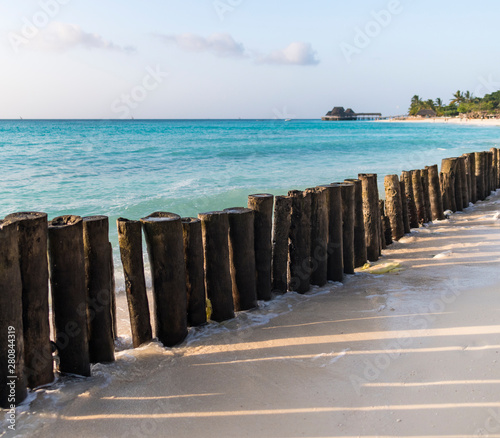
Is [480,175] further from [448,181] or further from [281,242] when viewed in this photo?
[281,242]

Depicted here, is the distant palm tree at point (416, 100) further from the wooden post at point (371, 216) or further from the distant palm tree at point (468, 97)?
the wooden post at point (371, 216)

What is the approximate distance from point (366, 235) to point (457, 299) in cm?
204

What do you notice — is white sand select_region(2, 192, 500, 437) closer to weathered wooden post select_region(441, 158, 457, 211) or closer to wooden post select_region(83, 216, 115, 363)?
wooden post select_region(83, 216, 115, 363)

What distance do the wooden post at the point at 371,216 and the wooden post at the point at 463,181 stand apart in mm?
4570

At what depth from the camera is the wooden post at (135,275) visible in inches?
159

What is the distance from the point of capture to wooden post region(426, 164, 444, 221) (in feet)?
30.6

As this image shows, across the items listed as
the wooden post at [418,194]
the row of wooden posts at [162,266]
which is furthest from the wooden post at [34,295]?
the wooden post at [418,194]

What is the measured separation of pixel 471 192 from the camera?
1135 cm

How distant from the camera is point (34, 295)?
338 cm

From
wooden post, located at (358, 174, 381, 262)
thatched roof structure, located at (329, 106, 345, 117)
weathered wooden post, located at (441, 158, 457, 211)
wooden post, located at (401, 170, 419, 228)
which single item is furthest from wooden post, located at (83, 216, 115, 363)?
thatched roof structure, located at (329, 106, 345, 117)

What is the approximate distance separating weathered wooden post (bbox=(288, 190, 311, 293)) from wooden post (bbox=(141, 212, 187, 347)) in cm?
159

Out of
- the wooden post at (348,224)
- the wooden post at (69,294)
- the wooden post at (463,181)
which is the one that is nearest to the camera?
the wooden post at (69,294)

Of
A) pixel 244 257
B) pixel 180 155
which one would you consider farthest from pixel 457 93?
pixel 244 257

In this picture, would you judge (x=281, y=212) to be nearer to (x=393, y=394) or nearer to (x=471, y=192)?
(x=393, y=394)
